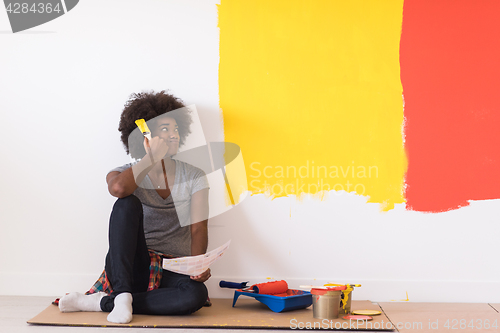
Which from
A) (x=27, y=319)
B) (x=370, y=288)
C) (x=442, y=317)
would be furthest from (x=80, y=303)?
(x=442, y=317)

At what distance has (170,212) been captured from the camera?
5.44 feet

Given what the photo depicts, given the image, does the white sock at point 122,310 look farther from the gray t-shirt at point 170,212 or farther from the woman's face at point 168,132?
the woman's face at point 168,132

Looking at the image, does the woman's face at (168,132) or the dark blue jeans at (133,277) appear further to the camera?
the woman's face at (168,132)

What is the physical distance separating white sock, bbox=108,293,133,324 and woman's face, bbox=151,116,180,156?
0.60 meters

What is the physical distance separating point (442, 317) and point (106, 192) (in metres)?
1.47

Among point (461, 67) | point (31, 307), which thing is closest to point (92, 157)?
point (31, 307)

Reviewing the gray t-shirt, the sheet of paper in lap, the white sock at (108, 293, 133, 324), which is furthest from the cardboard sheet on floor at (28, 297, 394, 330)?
the gray t-shirt

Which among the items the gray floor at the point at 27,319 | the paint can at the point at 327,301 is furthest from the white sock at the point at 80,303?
the paint can at the point at 327,301

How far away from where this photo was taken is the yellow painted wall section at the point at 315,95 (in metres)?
1.83

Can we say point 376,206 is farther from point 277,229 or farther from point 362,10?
point 362,10

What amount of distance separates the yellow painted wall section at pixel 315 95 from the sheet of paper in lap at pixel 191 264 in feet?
1.70

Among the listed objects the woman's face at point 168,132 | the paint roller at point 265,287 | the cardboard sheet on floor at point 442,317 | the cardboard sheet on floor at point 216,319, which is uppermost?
the woman's face at point 168,132

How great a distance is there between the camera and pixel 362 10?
6.05 ft

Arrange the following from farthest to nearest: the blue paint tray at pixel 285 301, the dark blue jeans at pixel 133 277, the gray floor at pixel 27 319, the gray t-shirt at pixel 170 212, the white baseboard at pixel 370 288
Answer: the white baseboard at pixel 370 288, the gray t-shirt at pixel 170 212, the blue paint tray at pixel 285 301, the dark blue jeans at pixel 133 277, the gray floor at pixel 27 319
